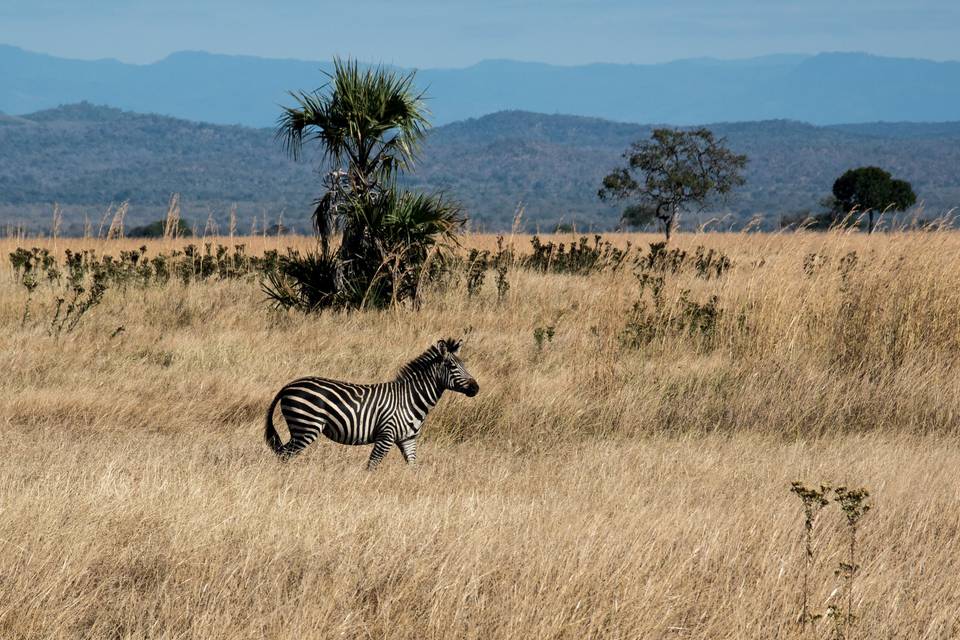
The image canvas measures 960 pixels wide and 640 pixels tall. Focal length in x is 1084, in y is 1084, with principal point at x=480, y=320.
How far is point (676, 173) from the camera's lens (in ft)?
146

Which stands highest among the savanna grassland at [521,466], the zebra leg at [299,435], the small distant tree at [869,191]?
the small distant tree at [869,191]

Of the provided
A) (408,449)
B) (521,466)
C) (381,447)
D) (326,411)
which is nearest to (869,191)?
(521,466)

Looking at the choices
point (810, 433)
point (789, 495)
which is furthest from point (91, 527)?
point (810, 433)

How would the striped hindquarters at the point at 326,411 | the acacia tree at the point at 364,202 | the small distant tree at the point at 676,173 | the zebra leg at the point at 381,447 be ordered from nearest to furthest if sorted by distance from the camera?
the striped hindquarters at the point at 326,411 → the zebra leg at the point at 381,447 → the acacia tree at the point at 364,202 → the small distant tree at the point at 676,173

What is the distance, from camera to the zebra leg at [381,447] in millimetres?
6176

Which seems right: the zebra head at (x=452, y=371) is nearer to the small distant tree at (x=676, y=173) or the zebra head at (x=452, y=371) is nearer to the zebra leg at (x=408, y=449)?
the zebra leg at (x=408, y=449)

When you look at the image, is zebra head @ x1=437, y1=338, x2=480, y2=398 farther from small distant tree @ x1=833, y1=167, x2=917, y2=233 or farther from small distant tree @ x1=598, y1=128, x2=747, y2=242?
small distant tree @ x1=833, y1=167, x2=917, y2=233

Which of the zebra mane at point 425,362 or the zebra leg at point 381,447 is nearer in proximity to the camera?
the zebra leg at point 381,447

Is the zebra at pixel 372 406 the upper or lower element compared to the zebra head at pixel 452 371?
lower

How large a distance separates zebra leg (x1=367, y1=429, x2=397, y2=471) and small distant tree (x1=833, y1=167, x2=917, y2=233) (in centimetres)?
4412

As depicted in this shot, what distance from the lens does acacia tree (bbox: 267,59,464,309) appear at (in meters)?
13.1

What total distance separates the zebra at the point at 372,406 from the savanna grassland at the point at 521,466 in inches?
8.4

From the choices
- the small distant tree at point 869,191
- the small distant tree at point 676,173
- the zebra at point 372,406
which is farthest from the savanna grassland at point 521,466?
the small distant tree at point 869,191

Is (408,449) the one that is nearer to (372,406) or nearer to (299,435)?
(372,406)
